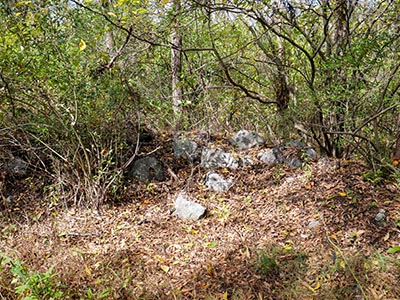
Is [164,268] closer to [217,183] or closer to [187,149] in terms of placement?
[217,183]

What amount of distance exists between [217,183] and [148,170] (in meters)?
0.81

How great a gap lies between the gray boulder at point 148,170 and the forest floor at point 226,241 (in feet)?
0.32

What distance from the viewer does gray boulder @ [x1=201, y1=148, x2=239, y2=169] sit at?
3898 millimetres

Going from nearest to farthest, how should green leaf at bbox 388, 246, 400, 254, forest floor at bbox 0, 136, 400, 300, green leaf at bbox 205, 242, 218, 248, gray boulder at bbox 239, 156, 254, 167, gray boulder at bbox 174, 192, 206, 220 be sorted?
green leaf at bbox 388, 246, 400, 254 < forest floor at bbox 0, 136, 400, 300 < green leaf at bbox 205, 242, 218, 248 < gray boulder at bbox 174, 192, 206, 220 < gray boulder at bbox 239, 156, 254, 167

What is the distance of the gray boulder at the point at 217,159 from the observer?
3898 mm

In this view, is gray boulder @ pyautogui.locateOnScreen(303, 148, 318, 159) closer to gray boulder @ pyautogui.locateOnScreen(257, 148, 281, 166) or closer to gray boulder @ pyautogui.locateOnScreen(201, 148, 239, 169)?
gray boulder @ pyautogui.locateOnScreen(257, 148, 281, 166)

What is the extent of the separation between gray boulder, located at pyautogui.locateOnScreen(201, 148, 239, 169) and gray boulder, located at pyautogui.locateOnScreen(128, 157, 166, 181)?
0.49m

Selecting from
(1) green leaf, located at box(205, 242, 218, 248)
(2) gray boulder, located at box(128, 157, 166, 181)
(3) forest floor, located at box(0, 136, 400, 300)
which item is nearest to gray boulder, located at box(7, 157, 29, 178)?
(3) forest floor, located at box(0, 136, 400, 300)

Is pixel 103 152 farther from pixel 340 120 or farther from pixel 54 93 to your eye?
pixel 340 120

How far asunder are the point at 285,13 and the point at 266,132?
5.77 ft

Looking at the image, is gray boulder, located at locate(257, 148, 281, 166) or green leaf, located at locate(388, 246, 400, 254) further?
gray boulder, located at locate(257, 148, 281, 166)

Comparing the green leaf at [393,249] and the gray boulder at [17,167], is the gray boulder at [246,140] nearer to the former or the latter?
the green leaf at [393,249]

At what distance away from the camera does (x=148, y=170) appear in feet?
12.8

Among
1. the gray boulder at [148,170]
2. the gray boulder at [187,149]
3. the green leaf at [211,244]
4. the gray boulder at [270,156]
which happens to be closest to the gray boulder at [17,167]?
the gray boulder at [148,170]
